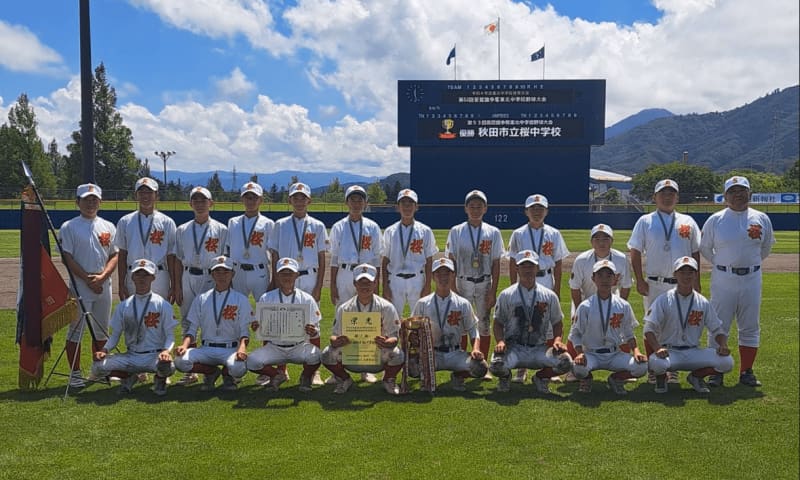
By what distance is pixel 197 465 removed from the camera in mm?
3838

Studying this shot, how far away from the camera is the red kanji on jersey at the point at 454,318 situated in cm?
557

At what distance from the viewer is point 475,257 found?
20.0 feet

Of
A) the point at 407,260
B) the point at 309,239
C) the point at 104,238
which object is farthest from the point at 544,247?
the point at 104,238

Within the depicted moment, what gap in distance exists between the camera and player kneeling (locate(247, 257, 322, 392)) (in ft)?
18.1

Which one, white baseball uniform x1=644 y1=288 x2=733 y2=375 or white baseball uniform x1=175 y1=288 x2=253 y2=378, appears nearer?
white baseball uniform x1=644 y1=288 x2=733 y2=375

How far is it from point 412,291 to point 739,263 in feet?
10.3

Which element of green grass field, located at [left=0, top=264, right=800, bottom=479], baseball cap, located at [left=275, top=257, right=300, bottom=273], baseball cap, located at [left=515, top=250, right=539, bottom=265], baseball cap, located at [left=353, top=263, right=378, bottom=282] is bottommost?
green grass field, located at [left=0, top=264, right=800, bottom=479]

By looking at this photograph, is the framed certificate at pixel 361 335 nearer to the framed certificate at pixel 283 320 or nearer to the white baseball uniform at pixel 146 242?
the framed certificate at pixel 283 320

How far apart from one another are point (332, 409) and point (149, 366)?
1817mm

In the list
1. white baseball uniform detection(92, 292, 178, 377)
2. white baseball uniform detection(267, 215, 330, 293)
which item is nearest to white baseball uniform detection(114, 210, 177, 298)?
white baseball uniform detection(92, 292, 178, 377)

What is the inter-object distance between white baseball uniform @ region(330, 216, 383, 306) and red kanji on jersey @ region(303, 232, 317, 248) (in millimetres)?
192

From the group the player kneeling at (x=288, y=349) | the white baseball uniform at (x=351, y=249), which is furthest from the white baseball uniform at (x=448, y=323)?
the player kneeling at (x=288, y=349)

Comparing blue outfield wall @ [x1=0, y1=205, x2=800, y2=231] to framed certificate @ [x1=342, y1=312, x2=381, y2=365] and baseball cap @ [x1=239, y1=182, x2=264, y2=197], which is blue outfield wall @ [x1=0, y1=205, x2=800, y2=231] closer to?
baseball cap @ [x1=239, y1=182, x2=264, y2=197]

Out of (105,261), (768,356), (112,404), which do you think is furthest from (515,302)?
(105,261)
